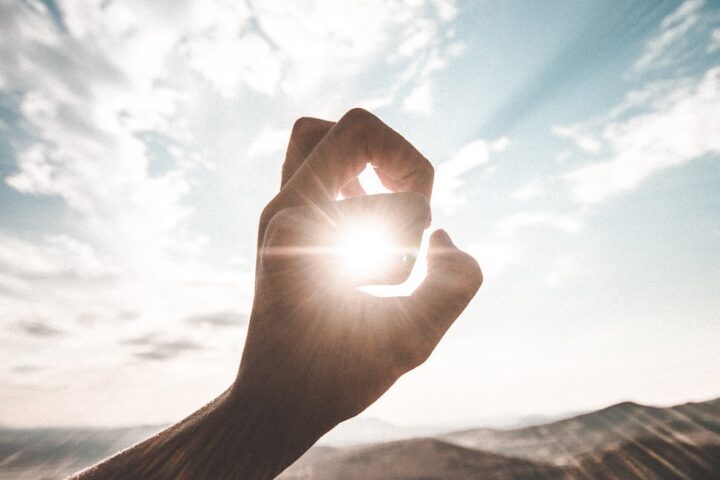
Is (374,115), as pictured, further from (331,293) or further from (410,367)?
(410,367)

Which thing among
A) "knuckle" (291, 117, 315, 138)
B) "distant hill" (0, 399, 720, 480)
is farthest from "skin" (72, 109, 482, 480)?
"distant hill" (0, 399, 720, 480)

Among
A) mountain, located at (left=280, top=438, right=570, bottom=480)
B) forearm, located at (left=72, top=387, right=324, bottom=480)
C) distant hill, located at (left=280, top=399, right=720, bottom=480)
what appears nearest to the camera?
forearm, located at (left=72, top=387, right=324, bottom=480)

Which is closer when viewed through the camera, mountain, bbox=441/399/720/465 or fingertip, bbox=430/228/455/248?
fingertip, bbox=430/228/455/248

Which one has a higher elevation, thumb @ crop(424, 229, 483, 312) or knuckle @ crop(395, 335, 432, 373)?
thumb @ crop(424, 229, 483, 312)

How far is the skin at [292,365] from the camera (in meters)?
1.02

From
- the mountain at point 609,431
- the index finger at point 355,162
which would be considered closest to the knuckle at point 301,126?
the index finger at point 355,162

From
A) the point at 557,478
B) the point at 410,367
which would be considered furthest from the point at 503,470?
the point at 410,367

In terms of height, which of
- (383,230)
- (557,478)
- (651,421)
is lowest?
(557,478)

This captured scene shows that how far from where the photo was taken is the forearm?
0.99 meters

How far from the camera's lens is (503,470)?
15.5 meters

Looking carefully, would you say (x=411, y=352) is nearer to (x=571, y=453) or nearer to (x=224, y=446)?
(x=224, y=446)

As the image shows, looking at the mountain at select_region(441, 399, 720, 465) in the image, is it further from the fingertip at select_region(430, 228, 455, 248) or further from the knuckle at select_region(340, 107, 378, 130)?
the knuckle at select_region(340, 107, 378, 130)

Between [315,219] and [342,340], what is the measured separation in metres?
0.39

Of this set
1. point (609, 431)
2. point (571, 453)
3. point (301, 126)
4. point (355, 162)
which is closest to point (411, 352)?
point (355, 162)
